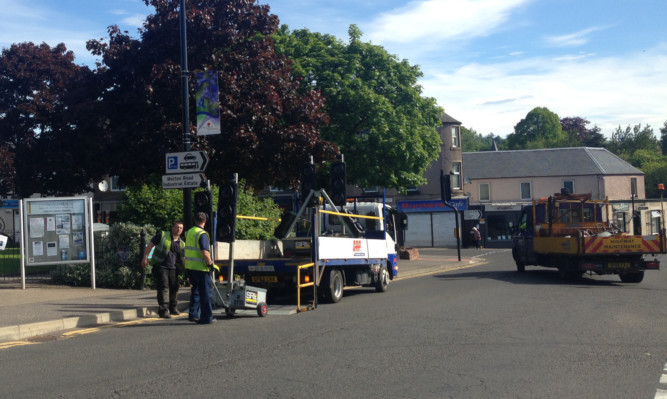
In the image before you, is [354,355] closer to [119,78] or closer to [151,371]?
[151,371]

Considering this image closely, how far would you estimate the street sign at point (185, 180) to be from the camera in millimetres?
13328

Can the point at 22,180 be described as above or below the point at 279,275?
above

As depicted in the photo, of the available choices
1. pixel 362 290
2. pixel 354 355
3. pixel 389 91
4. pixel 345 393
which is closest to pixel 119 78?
pixel 362 290

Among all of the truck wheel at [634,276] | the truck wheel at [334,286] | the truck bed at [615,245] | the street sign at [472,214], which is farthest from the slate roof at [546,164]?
the truck wheel at [334,286]

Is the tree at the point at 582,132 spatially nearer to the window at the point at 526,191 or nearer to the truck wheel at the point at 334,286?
the window at the point at 526,191

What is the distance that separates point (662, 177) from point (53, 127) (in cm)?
5835

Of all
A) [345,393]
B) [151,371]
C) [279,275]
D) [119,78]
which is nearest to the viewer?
[345,393]

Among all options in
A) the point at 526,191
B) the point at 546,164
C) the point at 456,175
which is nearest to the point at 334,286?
the point at 456,175

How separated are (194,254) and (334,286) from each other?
390 centimetres

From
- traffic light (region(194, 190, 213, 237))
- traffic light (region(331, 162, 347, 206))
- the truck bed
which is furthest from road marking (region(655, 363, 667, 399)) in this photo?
the truck bed

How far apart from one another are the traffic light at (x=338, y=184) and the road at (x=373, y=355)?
2863 millimetres

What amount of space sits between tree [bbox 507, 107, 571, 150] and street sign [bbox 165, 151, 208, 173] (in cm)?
8341

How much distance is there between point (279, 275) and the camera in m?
12.9

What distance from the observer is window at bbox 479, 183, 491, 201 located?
53438 mm
